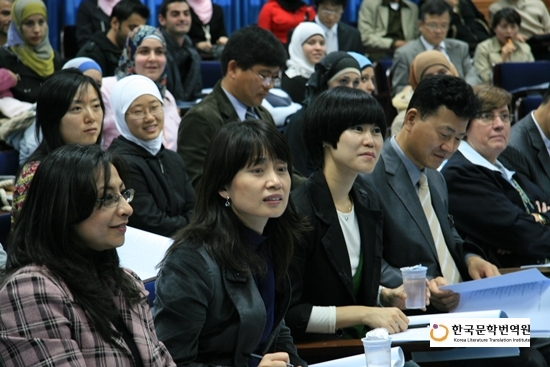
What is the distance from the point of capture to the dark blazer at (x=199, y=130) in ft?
12.7

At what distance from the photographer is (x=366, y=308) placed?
2564 millimetres

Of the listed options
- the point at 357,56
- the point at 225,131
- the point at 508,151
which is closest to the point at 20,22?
the point at 357,56

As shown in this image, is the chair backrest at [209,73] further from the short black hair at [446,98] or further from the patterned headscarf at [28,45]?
the short black hair at [446,98]

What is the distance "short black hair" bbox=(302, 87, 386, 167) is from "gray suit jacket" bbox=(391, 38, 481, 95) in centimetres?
372

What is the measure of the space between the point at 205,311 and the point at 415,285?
866 millimetres

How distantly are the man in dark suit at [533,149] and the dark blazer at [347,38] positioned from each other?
325 cm

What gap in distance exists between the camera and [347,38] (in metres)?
7.16

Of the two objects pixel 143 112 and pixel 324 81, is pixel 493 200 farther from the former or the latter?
pixel 143 112

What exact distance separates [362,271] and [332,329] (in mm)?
280

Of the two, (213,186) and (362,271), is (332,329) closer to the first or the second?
(362,271)

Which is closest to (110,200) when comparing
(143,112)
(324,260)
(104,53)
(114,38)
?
(324,260)

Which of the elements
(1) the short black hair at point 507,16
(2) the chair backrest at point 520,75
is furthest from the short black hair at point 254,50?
(1) the short black hair at point 507,16

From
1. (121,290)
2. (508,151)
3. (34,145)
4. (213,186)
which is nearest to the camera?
(121,290)

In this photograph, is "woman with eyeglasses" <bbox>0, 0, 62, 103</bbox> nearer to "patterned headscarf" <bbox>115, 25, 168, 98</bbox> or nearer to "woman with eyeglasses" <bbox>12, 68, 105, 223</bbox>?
"patterned headscarf" <bbox>115, 25, 168, 98</bbox>
